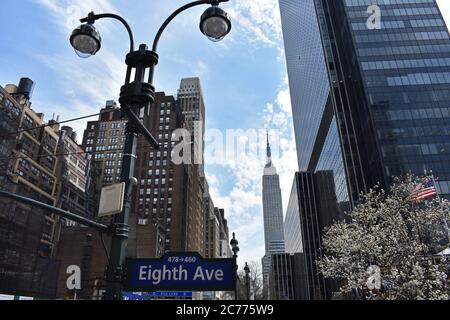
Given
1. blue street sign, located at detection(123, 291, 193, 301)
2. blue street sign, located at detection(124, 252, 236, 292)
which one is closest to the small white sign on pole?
blue street sign, located at detection(124, 252, 236, 292)

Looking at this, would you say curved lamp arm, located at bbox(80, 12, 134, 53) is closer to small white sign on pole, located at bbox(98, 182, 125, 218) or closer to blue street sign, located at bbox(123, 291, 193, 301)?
small white sign on pole, located at bbox(98, 182, 125, 218)

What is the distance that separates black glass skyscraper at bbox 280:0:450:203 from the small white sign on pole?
73.7m

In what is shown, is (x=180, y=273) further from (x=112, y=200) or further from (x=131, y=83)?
(x=131, y=83)

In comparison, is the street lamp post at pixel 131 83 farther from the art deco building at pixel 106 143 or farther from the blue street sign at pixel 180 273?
the art deco building at pixel 106 143

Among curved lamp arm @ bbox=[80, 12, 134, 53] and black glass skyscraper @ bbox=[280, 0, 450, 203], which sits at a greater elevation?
black glass skyscraper @ bbox=[280, 0, 450, 203]

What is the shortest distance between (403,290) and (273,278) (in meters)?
139

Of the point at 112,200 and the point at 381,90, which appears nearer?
the point at 112,200

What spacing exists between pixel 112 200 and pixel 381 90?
83.8m

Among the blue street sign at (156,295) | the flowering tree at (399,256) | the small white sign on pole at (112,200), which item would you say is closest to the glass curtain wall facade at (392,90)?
the flowering tree at (399,256)

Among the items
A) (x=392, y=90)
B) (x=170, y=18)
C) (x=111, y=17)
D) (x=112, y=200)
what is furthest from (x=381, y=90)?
(x=112, y=200)

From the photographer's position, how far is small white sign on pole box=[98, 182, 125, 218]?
16.8 feet

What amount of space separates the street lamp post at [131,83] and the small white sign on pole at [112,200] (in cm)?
25

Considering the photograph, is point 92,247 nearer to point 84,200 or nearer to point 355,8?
point 84,200

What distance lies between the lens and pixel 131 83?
6168 millimetres
